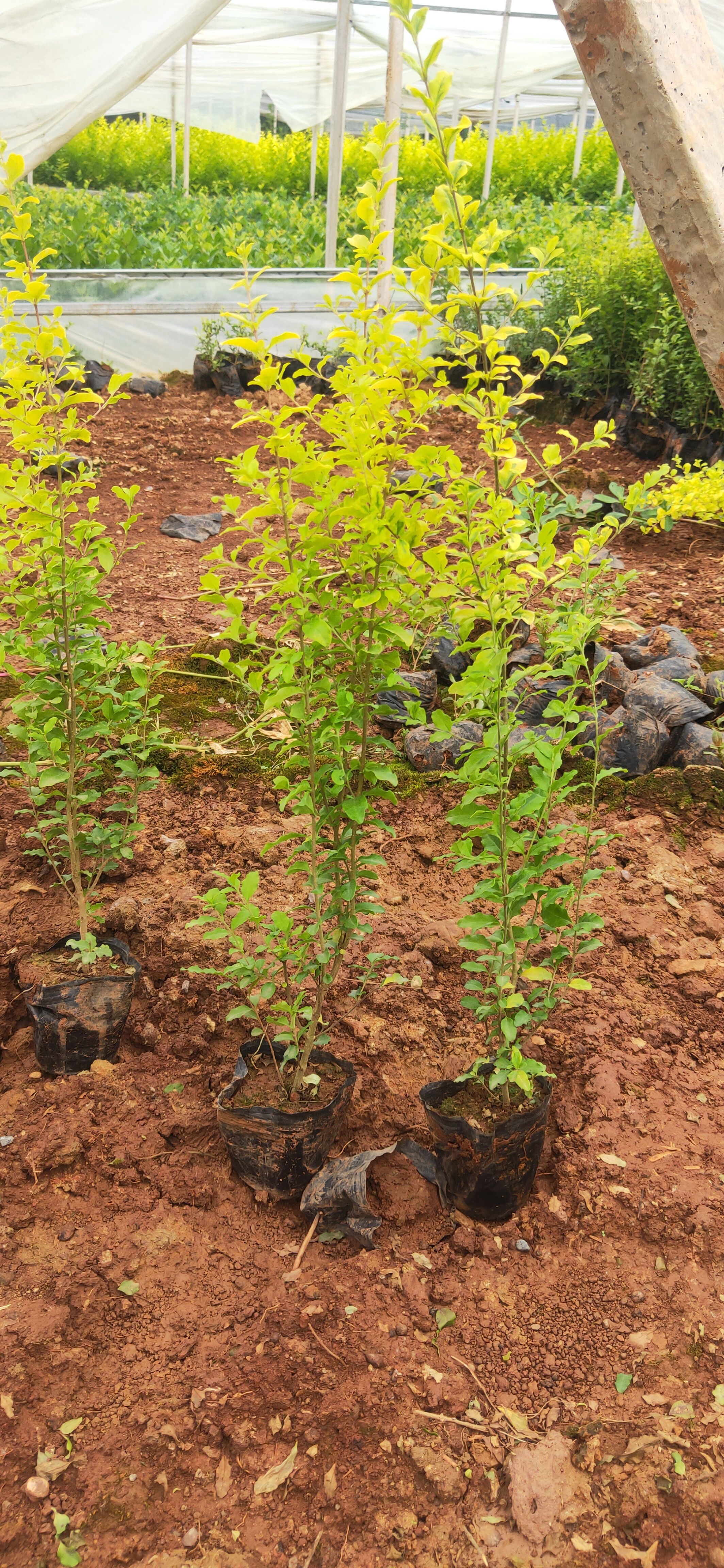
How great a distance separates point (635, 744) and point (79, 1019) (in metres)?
2.01

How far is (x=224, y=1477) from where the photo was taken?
1.60m

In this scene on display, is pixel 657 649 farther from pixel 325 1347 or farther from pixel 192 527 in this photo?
pixel 325 1347

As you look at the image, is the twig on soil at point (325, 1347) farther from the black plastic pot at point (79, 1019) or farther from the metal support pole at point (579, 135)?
the metal support pole at point (579, 135)

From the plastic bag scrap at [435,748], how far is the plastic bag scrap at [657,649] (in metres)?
→ 0.83

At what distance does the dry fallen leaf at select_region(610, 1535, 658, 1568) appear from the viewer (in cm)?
146

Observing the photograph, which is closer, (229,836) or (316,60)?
(229,836)

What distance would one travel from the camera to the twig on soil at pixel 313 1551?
149 centimetres

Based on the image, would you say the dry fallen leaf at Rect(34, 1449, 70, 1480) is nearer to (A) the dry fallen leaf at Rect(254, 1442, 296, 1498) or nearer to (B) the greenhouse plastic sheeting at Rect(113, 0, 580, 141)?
(A) the dry fallen leaf at Rect(254, 1442, 296, 1498)

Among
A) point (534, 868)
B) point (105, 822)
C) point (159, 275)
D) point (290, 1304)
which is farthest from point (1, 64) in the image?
point (290, 1304)

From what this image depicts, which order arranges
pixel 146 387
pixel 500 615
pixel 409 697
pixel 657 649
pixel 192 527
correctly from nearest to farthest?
pixel 500 615, pixel 409 697, pixel 657 649, pixel 192 527, pixel 146 387

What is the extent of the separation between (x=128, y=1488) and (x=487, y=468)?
580cm

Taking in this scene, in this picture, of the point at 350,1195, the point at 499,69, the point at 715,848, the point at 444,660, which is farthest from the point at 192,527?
the point at 499,69

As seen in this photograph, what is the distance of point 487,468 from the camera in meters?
6.32

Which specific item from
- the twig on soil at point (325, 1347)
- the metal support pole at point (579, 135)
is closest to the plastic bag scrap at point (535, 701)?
the twig on soil at point (325, 1347)
